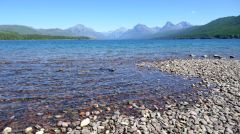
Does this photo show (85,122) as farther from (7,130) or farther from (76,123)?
(7,130)

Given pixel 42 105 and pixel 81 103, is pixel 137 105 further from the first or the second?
pixel 42 105

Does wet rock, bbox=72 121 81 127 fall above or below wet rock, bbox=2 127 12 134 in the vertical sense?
below

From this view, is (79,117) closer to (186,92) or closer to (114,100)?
(114,100)

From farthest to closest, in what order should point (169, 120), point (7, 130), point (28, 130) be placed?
point (169, 120) < point (28, 130) < point (7, 130)

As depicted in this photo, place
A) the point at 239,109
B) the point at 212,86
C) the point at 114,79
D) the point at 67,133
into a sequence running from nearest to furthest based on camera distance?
1. the point at 67,133
2. the point at 239,109
3. the point at 212,86
4. the point at 114,79

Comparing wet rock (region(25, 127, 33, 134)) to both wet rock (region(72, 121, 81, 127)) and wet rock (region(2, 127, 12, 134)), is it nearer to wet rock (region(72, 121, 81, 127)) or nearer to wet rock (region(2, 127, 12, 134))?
wet rock (region(2, 127, 12, 134))

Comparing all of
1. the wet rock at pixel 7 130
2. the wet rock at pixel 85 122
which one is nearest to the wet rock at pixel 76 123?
the wet rock at pixel 85 122

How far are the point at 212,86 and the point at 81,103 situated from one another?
1087cm

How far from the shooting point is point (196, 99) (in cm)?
1856

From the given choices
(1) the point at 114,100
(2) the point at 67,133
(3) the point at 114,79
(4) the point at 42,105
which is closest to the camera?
(2) the point at 67,133

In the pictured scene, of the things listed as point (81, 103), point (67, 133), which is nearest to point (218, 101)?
point (81, 103)

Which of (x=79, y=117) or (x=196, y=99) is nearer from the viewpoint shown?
(x=79, y=117)

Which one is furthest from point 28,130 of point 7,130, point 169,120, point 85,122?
point 169,120

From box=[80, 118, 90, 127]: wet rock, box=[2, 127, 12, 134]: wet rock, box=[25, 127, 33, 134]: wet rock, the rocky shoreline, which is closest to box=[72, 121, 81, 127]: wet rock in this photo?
the rocky shoreline
